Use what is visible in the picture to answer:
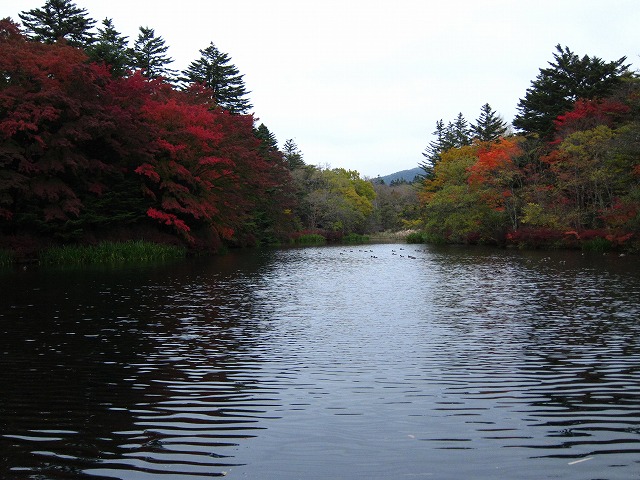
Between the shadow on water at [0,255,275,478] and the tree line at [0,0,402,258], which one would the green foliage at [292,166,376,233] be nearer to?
the tree line at [0,0,402,258]

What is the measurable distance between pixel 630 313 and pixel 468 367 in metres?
6.09

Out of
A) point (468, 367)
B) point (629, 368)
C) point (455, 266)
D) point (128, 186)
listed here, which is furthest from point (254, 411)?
point (128, 186)

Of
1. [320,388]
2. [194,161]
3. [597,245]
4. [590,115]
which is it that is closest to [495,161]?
[590,115]

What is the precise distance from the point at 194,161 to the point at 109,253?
8.65 meters

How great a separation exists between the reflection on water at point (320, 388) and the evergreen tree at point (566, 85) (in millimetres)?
35902

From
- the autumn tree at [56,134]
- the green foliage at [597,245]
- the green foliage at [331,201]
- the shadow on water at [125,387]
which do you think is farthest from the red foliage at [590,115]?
the green foliage at [331,201]

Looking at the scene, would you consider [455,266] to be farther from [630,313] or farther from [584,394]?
[584,394]

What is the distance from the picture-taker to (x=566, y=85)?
156ft

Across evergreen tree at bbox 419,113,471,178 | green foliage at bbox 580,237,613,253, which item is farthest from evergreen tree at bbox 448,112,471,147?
green foliage at bbox 580,237,613,253

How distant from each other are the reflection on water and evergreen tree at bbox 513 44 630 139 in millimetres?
35902

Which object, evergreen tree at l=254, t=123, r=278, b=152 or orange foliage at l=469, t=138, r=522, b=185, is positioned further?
evergreen tree at l=254, t=123, r=278, b=152

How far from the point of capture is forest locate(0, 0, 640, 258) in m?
27.7

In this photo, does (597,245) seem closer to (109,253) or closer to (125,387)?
(109,253)

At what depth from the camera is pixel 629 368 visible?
7.63m
